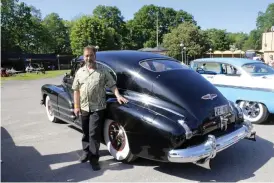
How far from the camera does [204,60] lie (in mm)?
8930

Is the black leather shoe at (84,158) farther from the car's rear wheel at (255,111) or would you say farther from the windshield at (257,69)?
the windshield at (257,69)

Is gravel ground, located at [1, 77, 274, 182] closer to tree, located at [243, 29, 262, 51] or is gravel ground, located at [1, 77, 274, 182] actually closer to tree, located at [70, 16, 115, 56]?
tree, located at [70, 16, 115, 56]

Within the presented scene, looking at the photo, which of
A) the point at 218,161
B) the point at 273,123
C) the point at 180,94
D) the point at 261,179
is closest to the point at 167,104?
the point at 180,94

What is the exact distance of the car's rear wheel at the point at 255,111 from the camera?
6898 mm

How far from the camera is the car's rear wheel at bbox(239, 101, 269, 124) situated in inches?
272

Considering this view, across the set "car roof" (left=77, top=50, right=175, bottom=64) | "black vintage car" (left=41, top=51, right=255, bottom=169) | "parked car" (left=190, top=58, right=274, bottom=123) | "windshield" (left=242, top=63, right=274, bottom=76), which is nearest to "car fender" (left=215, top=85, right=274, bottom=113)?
"parked car" (left=190, top=58, right=274, bottom=123)

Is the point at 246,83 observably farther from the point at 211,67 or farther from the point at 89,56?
the point at 89,56

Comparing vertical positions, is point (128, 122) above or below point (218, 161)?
above

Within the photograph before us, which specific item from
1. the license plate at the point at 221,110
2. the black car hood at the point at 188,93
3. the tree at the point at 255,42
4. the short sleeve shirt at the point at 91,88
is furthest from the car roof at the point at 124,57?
the tree at the point at 255,42

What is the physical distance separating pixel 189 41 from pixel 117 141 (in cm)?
5272

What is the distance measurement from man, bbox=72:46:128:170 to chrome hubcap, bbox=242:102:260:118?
4048mm

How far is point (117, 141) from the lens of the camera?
4.67 m

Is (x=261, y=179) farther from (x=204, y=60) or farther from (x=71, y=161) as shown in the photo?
(x=204, y=60)

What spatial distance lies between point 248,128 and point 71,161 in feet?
9.68
